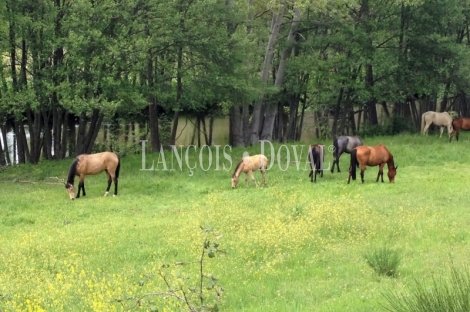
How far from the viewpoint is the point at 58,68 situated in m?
20.1

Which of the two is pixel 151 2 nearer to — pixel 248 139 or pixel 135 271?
pixel 248 139

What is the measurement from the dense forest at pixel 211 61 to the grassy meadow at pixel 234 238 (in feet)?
12.6

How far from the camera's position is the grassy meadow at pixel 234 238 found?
22.2ft

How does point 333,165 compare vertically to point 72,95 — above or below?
below

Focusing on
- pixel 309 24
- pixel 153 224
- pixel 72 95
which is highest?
pixel 309 24

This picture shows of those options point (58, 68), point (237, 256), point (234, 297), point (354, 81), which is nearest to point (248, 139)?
point (354, 81)

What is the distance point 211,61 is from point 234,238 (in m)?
12.7

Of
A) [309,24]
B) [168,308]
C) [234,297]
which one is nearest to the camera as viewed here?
[168,308]

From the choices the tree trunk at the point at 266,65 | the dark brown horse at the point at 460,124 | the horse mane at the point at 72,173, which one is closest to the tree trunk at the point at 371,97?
the dark brown horse at the point at 460,124

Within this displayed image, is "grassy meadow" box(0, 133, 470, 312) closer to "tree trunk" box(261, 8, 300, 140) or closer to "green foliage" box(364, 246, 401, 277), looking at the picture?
"green foliage" box(364, 246, 401, 277)

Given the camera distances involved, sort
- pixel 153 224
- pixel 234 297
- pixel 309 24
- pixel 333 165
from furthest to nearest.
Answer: pixel 309 24
pixel 333 165
pixel 153 224
pixel 234 297

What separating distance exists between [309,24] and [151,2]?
26.2 feet

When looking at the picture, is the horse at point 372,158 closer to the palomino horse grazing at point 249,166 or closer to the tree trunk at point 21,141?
the palomino horse grazing at point 249,166

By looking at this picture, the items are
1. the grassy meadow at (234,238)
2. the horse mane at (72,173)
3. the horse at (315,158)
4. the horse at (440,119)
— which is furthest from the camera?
the horse at (440,119)
